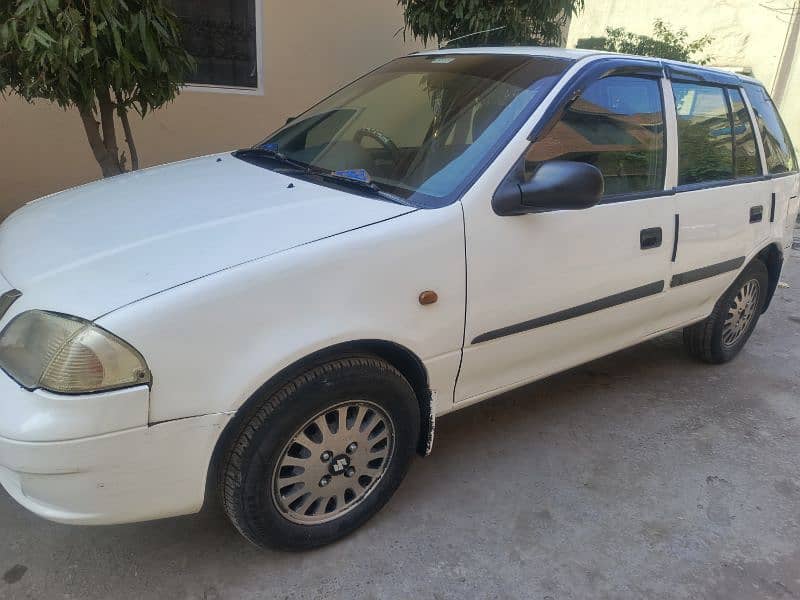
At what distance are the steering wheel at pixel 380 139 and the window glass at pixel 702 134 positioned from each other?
1.42 metres

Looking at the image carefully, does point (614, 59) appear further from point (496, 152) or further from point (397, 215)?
point (397, 215)

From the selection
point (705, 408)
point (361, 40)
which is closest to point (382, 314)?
point (705, 408)

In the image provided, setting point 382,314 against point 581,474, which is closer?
point 382,314

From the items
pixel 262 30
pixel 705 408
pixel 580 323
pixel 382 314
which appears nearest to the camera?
pixel 382 314

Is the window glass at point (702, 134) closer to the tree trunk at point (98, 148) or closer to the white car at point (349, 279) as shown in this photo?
the white car at point (349, 279)

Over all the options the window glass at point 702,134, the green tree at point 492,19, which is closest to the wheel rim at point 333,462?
the window glass at point 702,134

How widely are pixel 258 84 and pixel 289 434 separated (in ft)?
17.0

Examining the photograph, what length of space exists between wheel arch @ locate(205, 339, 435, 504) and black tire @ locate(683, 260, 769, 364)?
2.20 m

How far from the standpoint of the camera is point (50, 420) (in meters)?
1.65

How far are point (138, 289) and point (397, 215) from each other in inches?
33.7

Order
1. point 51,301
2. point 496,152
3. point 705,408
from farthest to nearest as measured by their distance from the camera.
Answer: point 705,408
point 496,152
point 51,301

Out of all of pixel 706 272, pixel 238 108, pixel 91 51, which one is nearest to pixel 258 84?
pixel 238 108

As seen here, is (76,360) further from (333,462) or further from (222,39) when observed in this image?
(222,39)

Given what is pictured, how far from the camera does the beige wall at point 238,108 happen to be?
538 centimetres
